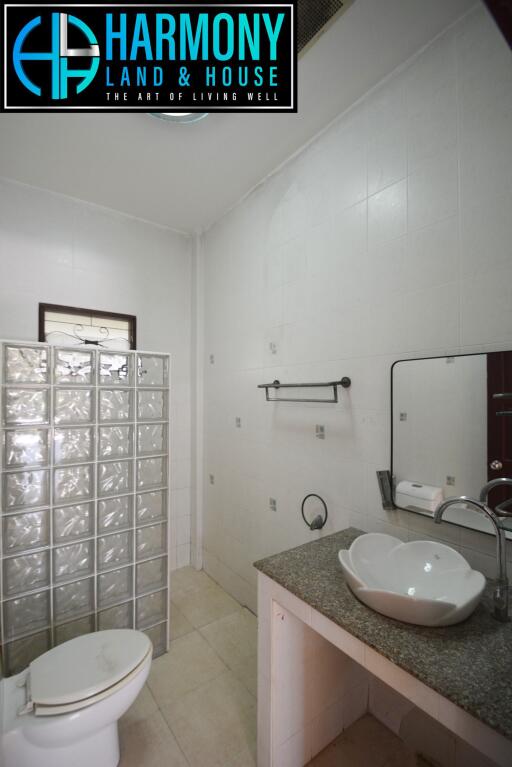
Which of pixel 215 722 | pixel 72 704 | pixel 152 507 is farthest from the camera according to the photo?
pixel 152 507

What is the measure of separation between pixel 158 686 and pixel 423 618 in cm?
146

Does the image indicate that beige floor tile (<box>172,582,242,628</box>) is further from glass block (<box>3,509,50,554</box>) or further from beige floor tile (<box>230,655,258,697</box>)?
glass block (<box>3,509,50,554</box>)

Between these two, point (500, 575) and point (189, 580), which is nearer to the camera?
point (500, 575)

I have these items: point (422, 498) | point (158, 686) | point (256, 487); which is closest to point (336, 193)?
point (422, 498)

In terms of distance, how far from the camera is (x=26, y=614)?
155cm

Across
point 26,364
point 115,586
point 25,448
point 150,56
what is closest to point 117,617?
point 115,586

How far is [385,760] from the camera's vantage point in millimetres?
1318

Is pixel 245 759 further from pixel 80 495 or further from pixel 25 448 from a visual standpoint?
pixel 25 448

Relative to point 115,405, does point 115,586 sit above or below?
below

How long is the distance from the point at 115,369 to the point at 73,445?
430 mm

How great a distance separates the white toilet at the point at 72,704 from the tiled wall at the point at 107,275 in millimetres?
1370

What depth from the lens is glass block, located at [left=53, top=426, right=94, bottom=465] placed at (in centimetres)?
164

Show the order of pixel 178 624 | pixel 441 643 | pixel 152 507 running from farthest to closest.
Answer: pixel 178 624 → pixel 152 507 → pixel 441 643

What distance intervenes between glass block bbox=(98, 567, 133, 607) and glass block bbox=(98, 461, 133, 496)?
0.41 metres
